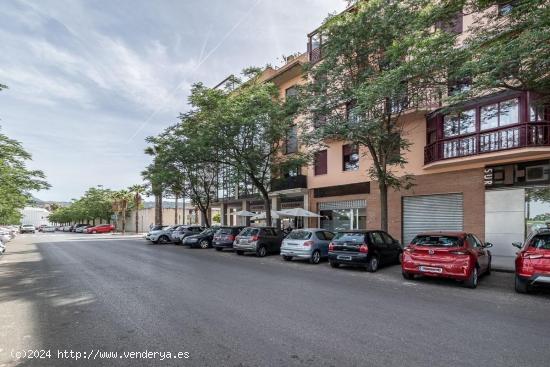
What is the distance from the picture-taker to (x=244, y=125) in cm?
1967

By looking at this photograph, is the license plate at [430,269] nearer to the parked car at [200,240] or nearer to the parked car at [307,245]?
the parked car at [307,245]

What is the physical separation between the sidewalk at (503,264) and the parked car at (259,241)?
9451mm

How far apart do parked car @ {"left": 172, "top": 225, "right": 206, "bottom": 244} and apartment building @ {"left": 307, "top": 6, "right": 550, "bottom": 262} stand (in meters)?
11.7

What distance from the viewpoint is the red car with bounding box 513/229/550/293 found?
7.76m

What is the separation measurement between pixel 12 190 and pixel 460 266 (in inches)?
1030

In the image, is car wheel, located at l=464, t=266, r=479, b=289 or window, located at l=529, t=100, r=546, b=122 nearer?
car wheel, located at l=464, t=266, r=479, b=289

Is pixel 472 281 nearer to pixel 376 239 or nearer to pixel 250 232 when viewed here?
pixel 376 239

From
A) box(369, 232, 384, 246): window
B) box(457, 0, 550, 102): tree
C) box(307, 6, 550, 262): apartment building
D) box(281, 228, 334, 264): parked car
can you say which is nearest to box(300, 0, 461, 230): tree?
box(307, 6, 550, 262): apartment building

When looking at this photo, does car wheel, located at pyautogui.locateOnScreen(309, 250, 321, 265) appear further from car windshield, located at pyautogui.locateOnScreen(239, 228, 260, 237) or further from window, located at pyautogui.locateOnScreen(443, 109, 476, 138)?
window, located at pyautogui.locateOnScreen(443, 109, 476, 138)

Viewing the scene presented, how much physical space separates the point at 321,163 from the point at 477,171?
34.7 ft

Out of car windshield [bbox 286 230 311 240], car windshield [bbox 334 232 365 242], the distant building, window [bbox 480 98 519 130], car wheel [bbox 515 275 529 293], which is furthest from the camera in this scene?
the distant building

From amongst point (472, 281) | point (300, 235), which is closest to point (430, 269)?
point (472, 281)

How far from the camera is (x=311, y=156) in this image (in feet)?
73.5

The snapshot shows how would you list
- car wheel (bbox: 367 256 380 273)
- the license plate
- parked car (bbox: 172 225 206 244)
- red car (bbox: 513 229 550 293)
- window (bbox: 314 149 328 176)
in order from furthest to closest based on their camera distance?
parked car (bbox: 172 225 206 244), window (bbox: 314 149 328 176), car wheel (bbox: 367 256 380 273), the license plate, red car (bbox: 513 229 550 293)
